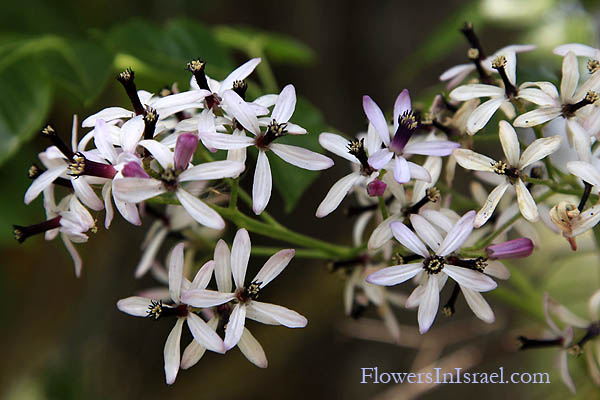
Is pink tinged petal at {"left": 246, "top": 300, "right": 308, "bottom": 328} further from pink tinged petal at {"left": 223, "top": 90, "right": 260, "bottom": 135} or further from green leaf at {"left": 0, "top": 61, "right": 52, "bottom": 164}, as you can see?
green leaf at {"left": 0, "top": 61, "right": 52, "bottom": 164}

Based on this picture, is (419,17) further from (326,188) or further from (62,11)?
(62,11)

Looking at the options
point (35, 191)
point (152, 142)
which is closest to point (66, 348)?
point (35, 191)

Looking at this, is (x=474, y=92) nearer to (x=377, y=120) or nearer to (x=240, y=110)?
(x=377, y=120)

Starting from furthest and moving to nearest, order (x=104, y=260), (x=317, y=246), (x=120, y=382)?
(x=104, y=260) → (x=120, y=382) → (x=317, y=246)

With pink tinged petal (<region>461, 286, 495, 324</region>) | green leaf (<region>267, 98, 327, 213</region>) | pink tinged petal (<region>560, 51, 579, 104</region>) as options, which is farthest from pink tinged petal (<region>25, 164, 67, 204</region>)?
pink tinged petal (<region>560, 51, 579, 104</region>)

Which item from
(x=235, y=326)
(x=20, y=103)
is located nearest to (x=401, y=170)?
(x=235, y=326)

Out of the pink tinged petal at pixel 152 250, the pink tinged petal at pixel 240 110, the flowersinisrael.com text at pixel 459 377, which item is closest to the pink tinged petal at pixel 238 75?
the pink tinged petal at pixel 240 110
